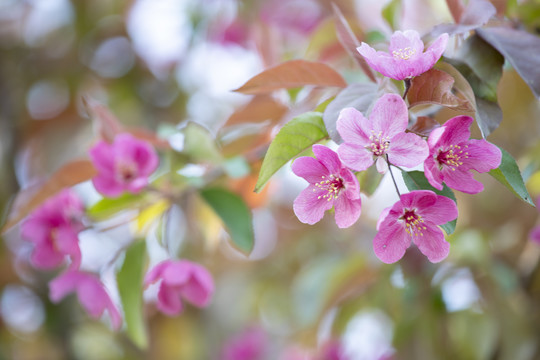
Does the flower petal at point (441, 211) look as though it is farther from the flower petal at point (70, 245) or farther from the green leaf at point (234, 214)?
the flower petal at point (70, 245)

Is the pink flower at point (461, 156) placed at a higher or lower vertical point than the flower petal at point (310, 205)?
higher

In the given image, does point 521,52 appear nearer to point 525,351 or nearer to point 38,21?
point 525,351

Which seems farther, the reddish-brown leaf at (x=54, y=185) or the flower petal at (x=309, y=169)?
the reddish-brown leaf at (x=54, y=185)

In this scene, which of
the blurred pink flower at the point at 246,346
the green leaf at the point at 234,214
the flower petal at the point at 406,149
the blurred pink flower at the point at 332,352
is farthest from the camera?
the blurred pink flower at the point at 246,346

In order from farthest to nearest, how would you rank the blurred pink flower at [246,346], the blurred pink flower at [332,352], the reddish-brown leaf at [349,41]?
1. the blurred pink flower at [246,346]
2. the blurred pink flower at [332,352]
3. the reddish-brown leaf at [349,41]

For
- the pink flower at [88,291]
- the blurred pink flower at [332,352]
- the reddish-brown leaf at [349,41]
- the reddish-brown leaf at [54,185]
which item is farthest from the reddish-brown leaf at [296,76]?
the blurred pink flower at [332,352]

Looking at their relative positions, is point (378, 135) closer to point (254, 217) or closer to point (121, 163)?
point (121, 163)

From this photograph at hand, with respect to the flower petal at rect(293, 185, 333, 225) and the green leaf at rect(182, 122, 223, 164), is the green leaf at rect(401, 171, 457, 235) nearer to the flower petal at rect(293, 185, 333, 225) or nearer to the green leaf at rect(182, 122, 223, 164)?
the flower petal at rect(293, 185, 333, 225)
